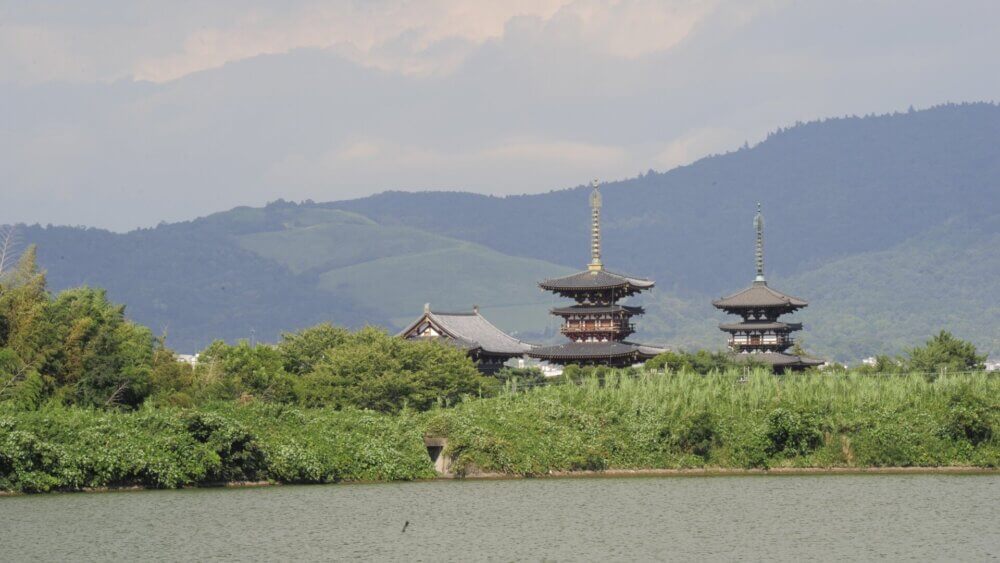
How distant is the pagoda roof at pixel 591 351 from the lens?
74125 mm

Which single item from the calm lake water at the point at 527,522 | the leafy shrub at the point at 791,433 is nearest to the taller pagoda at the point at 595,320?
the leafy shrub at the point at 791,433

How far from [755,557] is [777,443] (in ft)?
55.7

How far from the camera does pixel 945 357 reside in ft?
233

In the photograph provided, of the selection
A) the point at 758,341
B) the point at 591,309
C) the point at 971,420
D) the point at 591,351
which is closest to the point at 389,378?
the point at 591,351

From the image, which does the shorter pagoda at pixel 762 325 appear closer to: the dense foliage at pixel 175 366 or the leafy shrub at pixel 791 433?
the dense foliage at pixel 175 366

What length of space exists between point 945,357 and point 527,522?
141 feet

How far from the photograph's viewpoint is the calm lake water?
93.0 feet

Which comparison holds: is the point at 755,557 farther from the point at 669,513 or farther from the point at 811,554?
the point at 669,513

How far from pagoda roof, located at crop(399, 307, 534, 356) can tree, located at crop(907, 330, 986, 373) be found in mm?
19640

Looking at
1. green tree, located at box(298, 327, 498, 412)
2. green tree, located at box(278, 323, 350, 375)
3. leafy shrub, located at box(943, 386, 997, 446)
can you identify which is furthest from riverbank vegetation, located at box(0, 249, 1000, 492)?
green tree, located at box(278, 323, 350, 375)

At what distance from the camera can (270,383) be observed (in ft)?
190

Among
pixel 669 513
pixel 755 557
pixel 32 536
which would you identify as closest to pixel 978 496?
pixel 669 513

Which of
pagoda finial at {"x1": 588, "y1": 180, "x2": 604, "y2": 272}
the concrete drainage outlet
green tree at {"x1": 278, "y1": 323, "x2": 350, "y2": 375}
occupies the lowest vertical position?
the concrete drainage outlet

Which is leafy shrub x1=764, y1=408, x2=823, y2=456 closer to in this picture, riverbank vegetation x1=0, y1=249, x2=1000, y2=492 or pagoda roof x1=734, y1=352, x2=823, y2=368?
riverbank vegetation x1=0, y1=249, x2=1000, y2=492
